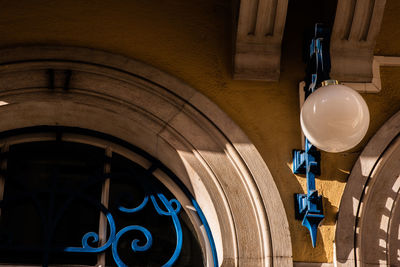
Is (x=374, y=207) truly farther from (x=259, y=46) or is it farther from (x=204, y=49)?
(x=204, y=49)

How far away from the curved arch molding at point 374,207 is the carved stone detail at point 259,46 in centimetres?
80

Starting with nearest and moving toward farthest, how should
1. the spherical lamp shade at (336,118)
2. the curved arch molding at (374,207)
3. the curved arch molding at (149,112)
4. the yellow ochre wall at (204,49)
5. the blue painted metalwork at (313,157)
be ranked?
the spherical lamp shade at (336,118), the blue painted metalwork at (313,157), the curved arch molding at (374,207), the curved arch molding at (149,112), the yellow ochre wall at (204,49)

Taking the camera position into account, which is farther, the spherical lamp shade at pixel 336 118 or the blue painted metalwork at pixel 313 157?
the blue painted metalwork at pixel 313 157

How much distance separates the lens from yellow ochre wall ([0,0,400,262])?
4410mm

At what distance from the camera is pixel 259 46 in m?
4.54

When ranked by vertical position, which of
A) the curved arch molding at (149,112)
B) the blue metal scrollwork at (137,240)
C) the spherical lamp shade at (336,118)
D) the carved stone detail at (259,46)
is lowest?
the blue metal scrollwork at (137,240)

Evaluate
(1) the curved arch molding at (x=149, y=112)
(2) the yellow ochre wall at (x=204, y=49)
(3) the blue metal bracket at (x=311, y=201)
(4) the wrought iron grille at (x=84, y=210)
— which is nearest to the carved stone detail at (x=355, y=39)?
(2) the yellow ochre wall at (x=204, y=49)

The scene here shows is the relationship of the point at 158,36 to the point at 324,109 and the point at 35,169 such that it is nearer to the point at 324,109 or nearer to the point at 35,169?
the point at 35,169

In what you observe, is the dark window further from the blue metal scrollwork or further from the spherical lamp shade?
the spherical lamp shade

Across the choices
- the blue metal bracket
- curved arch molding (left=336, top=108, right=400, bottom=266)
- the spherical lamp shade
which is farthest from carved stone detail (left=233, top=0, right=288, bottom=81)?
the spherical lamp shade

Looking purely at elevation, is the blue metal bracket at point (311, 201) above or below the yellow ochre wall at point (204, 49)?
below

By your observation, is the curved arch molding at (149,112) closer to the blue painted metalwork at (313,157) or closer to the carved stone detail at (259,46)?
the blue painted metalwork at (313,157)

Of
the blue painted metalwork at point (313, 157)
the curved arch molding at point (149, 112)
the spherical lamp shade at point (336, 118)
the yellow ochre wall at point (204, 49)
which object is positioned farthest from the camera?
the yellow ochre wall at point (204, 49)

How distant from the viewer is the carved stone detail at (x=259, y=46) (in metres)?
4.45
